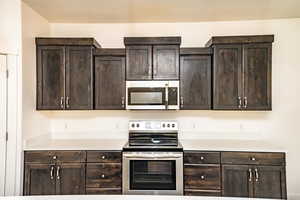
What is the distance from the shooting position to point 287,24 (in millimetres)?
3652

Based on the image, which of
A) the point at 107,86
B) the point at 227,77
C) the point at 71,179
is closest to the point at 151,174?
the point at 71,179

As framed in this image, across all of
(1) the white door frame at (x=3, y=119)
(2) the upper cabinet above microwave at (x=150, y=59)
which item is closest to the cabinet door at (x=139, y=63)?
(2) the upper cabinet above microwave at (x=150, y=59)

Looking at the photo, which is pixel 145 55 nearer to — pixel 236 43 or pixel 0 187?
pixel 236 43

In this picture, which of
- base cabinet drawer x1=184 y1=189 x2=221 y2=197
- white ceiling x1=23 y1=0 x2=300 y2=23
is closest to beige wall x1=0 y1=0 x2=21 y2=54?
white ceiling x1=23 y1=0 x2=300 y2=23

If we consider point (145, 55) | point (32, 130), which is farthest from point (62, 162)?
point (145, 55)

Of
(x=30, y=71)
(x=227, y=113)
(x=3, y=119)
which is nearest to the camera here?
(x=3, y=119)

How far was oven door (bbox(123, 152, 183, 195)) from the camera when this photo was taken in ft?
9.90

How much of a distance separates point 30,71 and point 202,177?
2554mm

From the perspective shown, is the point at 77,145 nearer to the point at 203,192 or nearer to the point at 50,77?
the point at 50,77

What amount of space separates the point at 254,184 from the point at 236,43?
1.78 metres

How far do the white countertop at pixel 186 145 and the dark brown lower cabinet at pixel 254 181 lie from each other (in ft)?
0.74

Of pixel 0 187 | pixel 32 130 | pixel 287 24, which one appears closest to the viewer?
pixel 0 187

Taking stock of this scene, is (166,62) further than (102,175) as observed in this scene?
Yes

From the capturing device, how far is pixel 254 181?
9.71 feet
